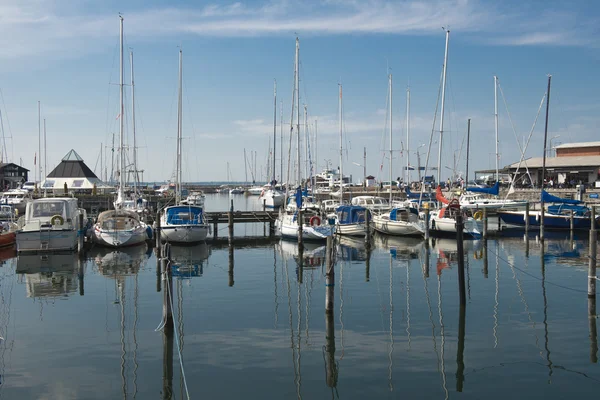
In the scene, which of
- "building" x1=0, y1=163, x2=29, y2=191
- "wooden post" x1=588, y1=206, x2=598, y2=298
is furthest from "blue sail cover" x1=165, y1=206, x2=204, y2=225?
"building" x1=0, y1=163, x2=29, y2=191

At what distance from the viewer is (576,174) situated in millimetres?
66562

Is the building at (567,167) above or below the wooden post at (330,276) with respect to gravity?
above

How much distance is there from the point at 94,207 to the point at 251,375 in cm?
5280

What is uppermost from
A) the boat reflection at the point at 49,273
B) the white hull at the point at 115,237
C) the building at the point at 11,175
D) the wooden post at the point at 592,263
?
the building at the point at 11,175

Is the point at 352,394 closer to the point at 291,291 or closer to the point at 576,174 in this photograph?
the point at 291,291

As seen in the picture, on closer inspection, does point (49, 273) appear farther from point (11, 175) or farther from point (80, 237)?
point (11, 175)

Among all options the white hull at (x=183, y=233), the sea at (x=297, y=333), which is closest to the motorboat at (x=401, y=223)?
the sea at (x=297, y=333)

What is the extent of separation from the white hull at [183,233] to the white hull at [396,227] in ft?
43.3

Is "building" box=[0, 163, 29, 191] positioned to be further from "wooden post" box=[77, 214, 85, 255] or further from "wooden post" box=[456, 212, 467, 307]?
"wooden post" box=[456, 212, 467, 307]

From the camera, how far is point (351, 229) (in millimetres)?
39812

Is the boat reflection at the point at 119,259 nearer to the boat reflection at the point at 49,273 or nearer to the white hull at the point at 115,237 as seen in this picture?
the white hull at the point at 115,237

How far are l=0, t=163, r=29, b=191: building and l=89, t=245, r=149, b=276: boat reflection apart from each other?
199 ft

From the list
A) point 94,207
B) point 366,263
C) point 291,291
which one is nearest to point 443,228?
point 366,263

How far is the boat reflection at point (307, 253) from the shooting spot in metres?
30.5
